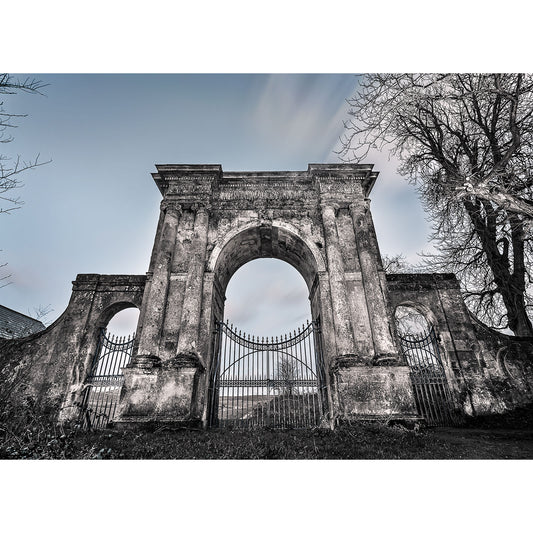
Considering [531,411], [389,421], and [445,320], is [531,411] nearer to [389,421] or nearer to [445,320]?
[445,320]

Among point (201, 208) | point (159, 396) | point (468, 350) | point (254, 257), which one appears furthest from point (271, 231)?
point (468, 350)

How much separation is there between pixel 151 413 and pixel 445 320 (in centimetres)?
795

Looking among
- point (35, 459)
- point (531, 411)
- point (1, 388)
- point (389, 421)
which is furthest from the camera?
point (1, 388)

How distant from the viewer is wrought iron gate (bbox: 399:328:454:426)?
8.02 metres

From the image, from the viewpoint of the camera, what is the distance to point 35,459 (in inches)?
161

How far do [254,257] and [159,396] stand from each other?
5.37 metres

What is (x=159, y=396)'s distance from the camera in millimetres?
6805

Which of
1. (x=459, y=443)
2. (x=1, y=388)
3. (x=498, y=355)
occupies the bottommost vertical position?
(x=459, y=443)

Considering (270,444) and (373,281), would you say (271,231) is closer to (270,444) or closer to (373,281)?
(373,281)

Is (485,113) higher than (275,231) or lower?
higher

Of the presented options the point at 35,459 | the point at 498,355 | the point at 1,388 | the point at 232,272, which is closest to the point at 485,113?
the point at 498,355

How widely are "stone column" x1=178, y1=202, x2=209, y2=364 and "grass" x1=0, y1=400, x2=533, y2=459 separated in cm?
184

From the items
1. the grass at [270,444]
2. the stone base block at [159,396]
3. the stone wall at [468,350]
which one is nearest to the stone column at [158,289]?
the stone base block at [159,396]

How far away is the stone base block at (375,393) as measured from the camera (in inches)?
261
